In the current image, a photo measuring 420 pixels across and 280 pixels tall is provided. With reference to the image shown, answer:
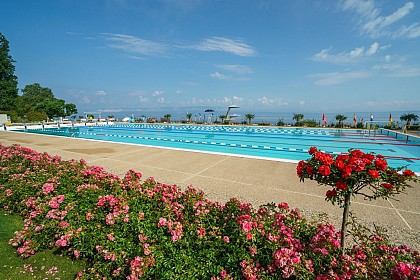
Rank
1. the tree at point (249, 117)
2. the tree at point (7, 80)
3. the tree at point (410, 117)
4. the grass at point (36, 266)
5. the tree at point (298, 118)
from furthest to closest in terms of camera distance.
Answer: the tree at point (7, 80), the tree at point (249, 117), the tree at point (298, 118), the tree at point (410, 117), the grass at point (36, 266)

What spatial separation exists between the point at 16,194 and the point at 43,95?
223ft

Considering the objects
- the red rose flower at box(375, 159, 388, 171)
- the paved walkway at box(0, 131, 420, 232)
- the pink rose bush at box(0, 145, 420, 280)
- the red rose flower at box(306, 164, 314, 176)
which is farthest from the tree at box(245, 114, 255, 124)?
the red rose flower at box(375, 159, 388, 171)

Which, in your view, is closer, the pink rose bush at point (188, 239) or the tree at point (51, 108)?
the pink rose bush at point (188, 239)

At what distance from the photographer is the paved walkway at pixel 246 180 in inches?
155

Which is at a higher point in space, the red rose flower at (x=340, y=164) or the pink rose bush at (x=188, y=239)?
the red rose flower at (x=340, y=164)

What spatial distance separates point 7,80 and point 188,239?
5401cm

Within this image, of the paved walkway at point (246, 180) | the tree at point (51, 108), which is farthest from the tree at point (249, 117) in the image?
the tree at point (51, 108)

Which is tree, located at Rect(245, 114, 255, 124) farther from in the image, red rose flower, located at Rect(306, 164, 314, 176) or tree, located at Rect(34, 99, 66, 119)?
tree, located at Rect(34, 99, 66, 119)

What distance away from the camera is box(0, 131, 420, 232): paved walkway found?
3.94 m

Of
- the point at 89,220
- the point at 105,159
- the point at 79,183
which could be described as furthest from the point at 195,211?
the point at 105,159

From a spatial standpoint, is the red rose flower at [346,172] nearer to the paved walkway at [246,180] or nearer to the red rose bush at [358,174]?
the red rose bush at [358,174]

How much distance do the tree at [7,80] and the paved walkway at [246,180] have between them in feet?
135

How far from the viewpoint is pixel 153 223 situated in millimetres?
2512

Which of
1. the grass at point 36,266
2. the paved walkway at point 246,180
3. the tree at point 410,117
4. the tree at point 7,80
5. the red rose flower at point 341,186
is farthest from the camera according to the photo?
the tree at point 7,80
